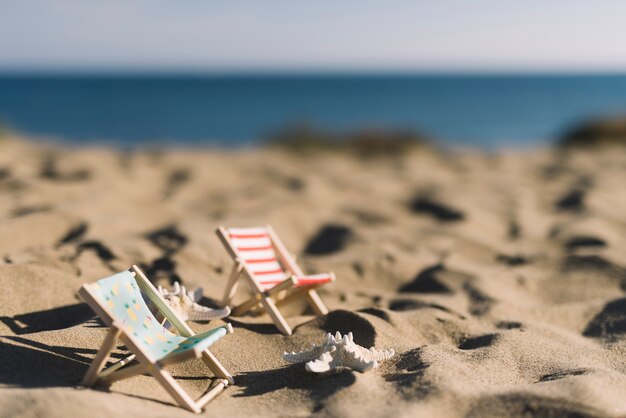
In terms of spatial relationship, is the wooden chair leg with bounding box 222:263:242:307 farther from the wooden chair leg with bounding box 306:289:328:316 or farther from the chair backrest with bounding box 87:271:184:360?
the chair backrest with bounding box 87:271:184:360

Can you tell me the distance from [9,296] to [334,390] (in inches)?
93.2

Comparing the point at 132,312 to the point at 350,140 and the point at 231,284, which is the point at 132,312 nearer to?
the point at 231,284

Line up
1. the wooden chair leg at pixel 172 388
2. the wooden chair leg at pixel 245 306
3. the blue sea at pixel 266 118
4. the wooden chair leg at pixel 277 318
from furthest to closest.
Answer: the blue sea at pixel 266 118 → the wooden chair leg at pixel 245 306 → the wooden chair leg at pixel 277 318 → the wooden chair leg at pixel 172 388

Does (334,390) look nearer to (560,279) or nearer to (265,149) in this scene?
(560,279)

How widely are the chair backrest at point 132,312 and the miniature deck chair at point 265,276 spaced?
35.8 inches

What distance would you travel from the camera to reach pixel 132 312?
11.3ft

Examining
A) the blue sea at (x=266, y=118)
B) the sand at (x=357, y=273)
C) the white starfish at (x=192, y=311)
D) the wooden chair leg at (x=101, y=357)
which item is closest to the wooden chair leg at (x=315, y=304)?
the sand at (x=357, y=273)

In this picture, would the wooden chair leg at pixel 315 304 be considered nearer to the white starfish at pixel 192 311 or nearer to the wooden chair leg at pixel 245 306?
the wooden chair leg at pixel 245 306

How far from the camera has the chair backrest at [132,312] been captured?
328 centimetres

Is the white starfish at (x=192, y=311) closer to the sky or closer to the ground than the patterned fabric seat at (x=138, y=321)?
closer to the ground

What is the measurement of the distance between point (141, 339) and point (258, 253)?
5.38 ft

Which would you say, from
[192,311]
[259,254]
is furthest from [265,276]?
[192,311]

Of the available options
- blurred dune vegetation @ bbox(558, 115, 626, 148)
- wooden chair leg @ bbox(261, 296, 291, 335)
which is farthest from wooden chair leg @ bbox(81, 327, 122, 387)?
blurred dune vegetation @ bbox(558, 115, 626, 148)

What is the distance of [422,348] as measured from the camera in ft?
12.7
